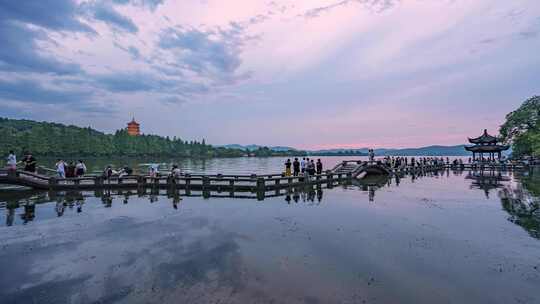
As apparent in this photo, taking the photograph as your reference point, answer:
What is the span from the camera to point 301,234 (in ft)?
28.4

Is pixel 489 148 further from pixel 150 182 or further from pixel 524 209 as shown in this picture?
pixel 150 182

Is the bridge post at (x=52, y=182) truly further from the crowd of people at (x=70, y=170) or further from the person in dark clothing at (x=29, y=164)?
the person in dark clothing at (x=29, y=164)

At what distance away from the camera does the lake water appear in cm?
505

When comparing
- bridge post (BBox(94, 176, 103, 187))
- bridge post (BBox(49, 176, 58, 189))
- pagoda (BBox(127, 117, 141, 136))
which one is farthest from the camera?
pagoda (BBox(127, 117, 141, 136))

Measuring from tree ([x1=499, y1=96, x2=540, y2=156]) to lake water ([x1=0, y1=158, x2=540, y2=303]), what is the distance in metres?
51.0

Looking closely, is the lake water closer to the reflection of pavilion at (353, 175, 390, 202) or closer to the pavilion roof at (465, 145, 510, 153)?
the reflection of pavilion at (353, 175, 390, 202)

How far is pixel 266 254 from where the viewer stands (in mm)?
6934

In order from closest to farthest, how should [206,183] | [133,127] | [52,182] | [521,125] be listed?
[52,182]
[206,183]
[521,125]
[133,127]

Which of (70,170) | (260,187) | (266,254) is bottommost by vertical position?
(266,254)

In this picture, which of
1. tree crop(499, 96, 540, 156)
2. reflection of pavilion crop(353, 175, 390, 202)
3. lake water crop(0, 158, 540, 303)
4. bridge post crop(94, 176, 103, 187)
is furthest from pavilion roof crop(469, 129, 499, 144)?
bridge post crop(94, 176, 103, 187)

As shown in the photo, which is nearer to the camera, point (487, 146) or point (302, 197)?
point (302, 197)

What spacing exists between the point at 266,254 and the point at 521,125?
66504mm

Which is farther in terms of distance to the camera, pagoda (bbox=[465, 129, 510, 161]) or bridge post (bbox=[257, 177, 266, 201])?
pagoda (bbox=[465, 129, 510, 161])

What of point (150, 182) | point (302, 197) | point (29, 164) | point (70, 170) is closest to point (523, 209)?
point (302, 197)
